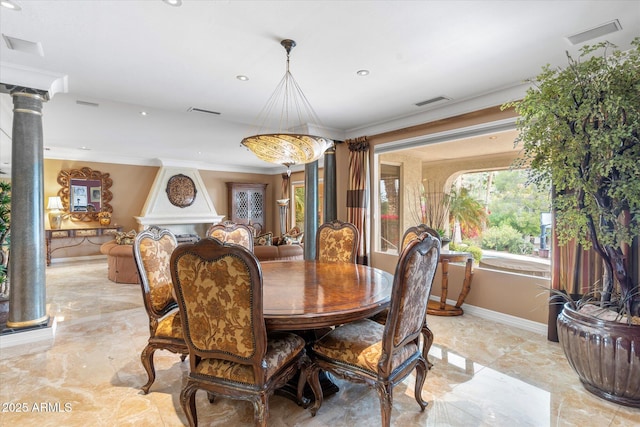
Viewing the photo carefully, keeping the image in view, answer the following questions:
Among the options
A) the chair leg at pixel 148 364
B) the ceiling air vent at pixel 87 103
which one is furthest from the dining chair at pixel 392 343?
the ceiling air vent at pixel 87 103

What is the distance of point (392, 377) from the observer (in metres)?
1.67

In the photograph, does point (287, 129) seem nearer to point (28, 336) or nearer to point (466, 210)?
point (466, 210)

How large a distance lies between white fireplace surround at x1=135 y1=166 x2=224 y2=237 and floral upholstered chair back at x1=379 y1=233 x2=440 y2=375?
7.84 m

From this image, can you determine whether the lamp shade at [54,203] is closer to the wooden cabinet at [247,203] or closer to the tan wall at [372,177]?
the tan wall at [372,177]

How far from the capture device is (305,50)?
2549 millimetres

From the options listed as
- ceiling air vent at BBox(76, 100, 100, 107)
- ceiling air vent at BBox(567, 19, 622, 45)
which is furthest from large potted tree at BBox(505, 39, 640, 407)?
ceiling air vent at BBox(76, 100, 100, 107)

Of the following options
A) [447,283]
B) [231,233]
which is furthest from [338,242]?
[447,283]

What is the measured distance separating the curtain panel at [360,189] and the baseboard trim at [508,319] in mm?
1701

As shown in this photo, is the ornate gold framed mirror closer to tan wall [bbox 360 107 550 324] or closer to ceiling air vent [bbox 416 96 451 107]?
tan wall [bbox 360 107 550 324]

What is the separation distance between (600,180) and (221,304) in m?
2.54

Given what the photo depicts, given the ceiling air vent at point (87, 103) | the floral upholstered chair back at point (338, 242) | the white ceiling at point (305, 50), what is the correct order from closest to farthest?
the white ceiling at point (305, 50) → the floral upholstered chair back at point (338, 242) → the ceiling air vent at point (87, 103)

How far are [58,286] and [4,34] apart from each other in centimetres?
433

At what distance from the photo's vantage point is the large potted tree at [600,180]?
1987 mm

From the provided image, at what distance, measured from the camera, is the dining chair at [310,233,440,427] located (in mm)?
1605
